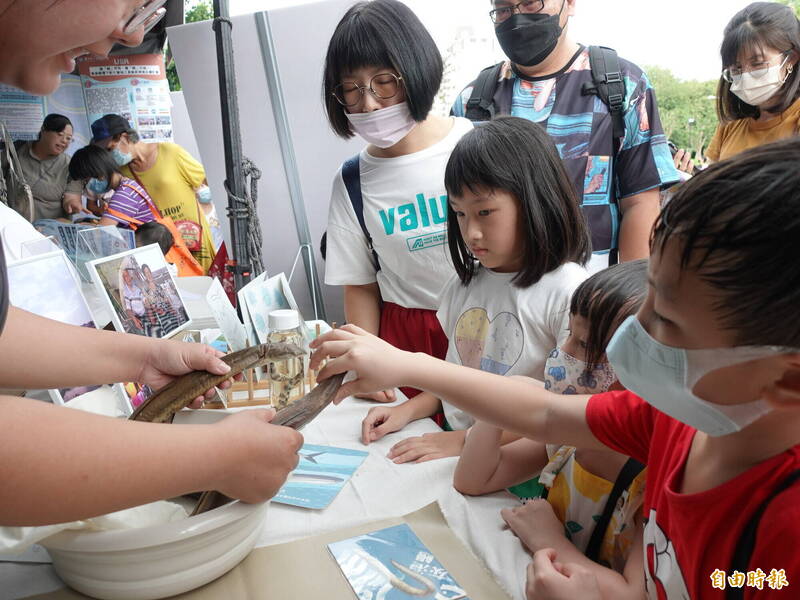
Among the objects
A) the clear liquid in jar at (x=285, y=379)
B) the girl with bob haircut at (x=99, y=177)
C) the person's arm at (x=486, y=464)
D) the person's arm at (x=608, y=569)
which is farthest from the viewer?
the girl with bob haircut at (x=99, y=177)

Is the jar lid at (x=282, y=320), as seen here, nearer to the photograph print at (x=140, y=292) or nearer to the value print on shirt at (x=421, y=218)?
the photograph print at (x=140, y=292)

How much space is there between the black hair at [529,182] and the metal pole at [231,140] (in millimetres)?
911

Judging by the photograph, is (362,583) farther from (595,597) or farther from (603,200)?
(603,200)

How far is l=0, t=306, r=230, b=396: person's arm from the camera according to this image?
949mm

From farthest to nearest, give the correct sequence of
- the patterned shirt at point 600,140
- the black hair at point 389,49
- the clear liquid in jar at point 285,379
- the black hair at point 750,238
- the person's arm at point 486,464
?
the patterned shirt at point 600,140
the black hair at point 389,49
the clear liquid in jar at point 285,379
the person's arm at point 486,464
the black hair at point 750,238

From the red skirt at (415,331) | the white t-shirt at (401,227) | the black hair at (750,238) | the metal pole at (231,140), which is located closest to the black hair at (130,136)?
the metal pole at (231,140)

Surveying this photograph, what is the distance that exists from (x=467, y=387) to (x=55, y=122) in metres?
4.56

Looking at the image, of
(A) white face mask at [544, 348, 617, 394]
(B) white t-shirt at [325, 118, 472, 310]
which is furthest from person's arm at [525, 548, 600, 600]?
(B) white t-shirt at [325, 118, 472, 310]

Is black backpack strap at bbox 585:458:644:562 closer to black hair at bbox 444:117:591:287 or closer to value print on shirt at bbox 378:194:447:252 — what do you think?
black hair at bbox 444:117:591:287

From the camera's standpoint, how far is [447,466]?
1.14 meters

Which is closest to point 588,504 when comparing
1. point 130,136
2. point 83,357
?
point 83,357

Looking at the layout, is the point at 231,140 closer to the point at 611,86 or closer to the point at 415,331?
the point at 415,331

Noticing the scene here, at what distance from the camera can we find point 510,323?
1.41 m

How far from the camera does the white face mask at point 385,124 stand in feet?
5.44
